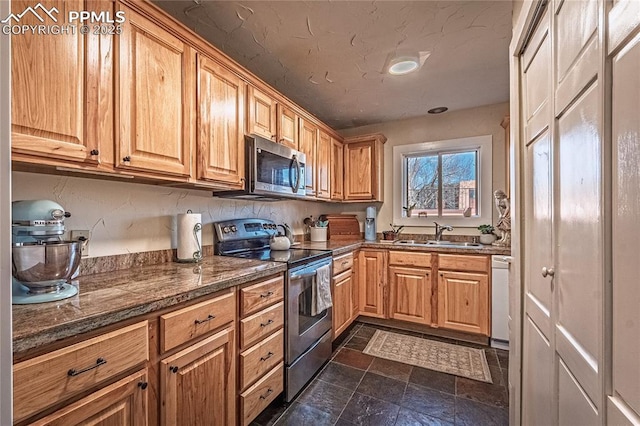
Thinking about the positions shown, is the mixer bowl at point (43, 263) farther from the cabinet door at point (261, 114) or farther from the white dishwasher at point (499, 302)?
the white dishwasher at point (499, 302)

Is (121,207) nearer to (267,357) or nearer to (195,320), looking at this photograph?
(195,320)

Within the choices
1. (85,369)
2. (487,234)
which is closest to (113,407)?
(85,369)

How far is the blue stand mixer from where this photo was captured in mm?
936

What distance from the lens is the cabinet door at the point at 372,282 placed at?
9.56ft

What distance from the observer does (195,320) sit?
1.16 meters

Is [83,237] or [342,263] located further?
[342,263]

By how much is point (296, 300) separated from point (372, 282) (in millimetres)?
1355

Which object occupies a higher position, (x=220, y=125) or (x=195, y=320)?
(x=220, y=125)

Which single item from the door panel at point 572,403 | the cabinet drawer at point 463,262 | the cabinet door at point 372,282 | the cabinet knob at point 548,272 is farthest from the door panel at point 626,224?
the cabinet door at point 372,282

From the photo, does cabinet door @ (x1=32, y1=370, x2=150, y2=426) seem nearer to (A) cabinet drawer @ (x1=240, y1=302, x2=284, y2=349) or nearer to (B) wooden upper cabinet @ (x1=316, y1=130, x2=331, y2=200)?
(A) cabinet drawer @ (x1=240, y1=302, x2=284, y2=349)

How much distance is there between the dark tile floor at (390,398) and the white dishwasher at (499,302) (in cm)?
25

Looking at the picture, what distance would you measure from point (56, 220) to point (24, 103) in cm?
42

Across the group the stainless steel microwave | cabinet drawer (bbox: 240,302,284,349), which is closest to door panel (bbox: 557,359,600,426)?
cabinet drawer (bbox: 240,302,284,349)

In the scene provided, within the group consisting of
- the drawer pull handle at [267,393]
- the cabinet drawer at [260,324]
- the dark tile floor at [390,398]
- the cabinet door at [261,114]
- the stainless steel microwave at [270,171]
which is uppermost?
the cabinet door at [261,114]
